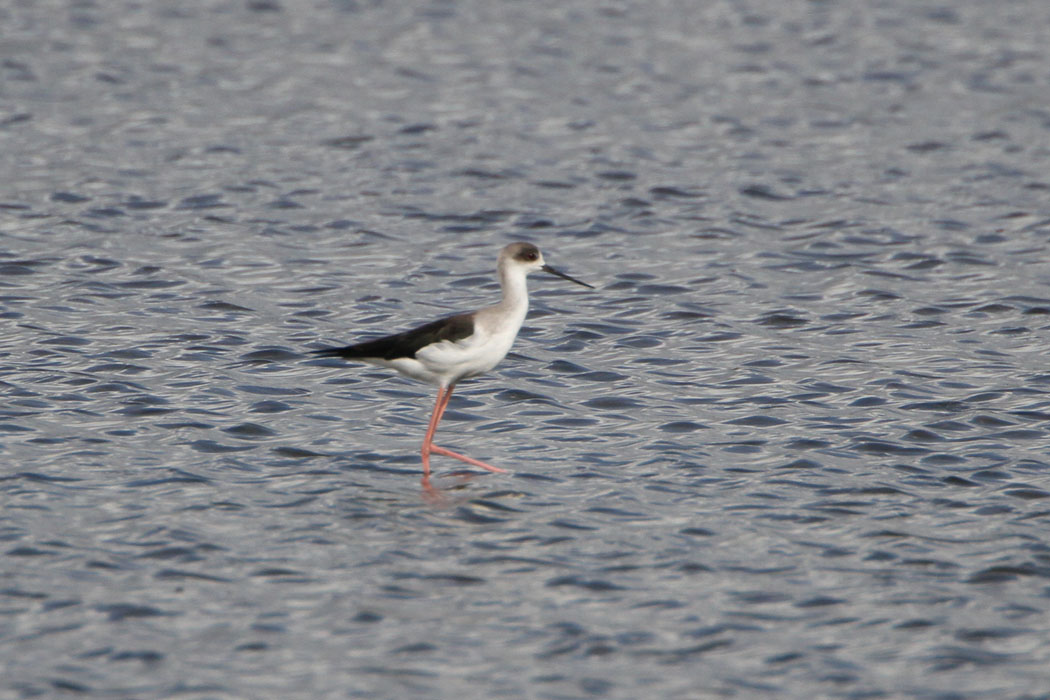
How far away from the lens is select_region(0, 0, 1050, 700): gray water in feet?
25.5

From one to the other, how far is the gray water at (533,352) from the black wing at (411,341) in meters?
0.71

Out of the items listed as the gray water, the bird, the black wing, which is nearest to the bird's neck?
the bird

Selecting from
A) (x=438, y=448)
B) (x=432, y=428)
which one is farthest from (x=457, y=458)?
(x=432, y=428)

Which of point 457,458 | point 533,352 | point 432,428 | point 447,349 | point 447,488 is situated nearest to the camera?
point 447,488

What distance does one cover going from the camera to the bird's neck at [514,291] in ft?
34.2

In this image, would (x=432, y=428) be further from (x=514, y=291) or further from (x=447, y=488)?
(x=514, y=291)

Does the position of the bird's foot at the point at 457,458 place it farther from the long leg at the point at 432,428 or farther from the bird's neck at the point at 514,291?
the bird's neck at the point at 514,291

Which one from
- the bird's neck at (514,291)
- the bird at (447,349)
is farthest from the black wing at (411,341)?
the bird's neck at (514,291)

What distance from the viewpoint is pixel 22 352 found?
12180mm

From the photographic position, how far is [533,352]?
12945mm

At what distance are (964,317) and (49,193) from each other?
9547 mm

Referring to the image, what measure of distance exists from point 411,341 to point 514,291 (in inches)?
32.6

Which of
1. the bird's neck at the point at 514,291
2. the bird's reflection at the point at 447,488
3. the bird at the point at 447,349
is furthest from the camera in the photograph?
the bird's neck at the point at 514,291

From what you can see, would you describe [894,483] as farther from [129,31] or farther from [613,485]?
[129,31]
